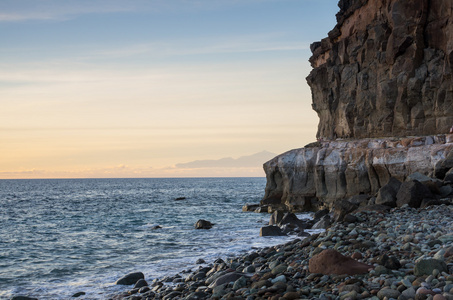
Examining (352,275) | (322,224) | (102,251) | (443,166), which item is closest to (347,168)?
(443,166)

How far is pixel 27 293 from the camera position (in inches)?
618

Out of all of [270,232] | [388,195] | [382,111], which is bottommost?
[270,232]

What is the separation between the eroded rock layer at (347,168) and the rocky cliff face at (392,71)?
539cm

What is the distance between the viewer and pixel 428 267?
9.81 m

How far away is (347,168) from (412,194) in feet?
45.0

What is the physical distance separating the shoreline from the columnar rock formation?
14.8m

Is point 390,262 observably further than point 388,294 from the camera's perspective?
Yes

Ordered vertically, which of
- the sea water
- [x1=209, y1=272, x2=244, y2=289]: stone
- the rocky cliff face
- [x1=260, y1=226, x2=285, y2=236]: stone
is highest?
the rocky cliff face

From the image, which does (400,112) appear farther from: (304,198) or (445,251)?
(445,251)

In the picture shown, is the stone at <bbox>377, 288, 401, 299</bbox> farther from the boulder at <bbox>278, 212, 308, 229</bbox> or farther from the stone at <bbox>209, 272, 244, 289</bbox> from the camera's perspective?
the boulder at <bbox>278, 212, 308, 229</bbox>

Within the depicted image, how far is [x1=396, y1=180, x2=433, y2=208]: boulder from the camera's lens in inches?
874

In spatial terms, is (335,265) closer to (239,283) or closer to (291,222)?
(239,283)

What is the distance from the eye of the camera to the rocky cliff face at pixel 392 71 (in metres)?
39.8

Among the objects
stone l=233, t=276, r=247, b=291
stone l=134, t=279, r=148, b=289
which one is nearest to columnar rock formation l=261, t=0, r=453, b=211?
stone l=134, t=279, r=148, b=289
